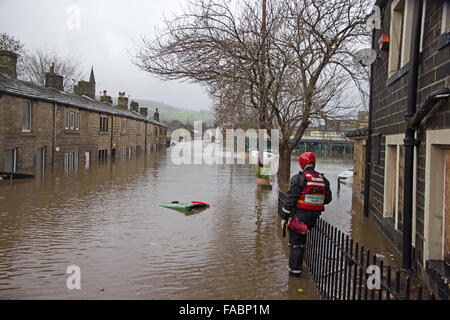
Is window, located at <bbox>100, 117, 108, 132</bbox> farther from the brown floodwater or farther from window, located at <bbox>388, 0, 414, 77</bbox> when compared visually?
window, located at <bbox>388, 0, 414, 77</bbox>

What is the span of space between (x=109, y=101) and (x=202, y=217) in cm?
3733

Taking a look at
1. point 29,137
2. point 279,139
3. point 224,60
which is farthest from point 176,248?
point 29,137

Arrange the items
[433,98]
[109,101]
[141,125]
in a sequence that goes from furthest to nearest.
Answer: [141,125] < [109,101] < [433,98]

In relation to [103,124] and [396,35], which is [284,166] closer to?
[396,35]

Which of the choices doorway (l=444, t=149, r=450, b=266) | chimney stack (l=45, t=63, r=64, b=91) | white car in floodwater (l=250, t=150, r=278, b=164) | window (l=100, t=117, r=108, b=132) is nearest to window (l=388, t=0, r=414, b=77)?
doorway (l=444, t=149, r=450, b=266)

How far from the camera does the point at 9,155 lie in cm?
1873

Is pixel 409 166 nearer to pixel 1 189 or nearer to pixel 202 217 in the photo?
pixel 202 217

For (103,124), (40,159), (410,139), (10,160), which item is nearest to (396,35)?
(410,139)

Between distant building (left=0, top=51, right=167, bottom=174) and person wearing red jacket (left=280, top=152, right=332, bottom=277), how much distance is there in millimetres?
15964

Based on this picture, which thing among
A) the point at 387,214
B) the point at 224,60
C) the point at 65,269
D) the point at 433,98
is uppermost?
the point at 224,60

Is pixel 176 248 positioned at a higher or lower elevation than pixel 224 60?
lower

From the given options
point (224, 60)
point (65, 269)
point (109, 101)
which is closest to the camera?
point (65, 269)

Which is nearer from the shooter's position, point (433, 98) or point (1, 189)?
point (433, 98)

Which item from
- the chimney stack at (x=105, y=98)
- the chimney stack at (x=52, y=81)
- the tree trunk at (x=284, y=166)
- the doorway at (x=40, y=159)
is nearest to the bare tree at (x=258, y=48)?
the tree trunk at (x=284, y=166)
